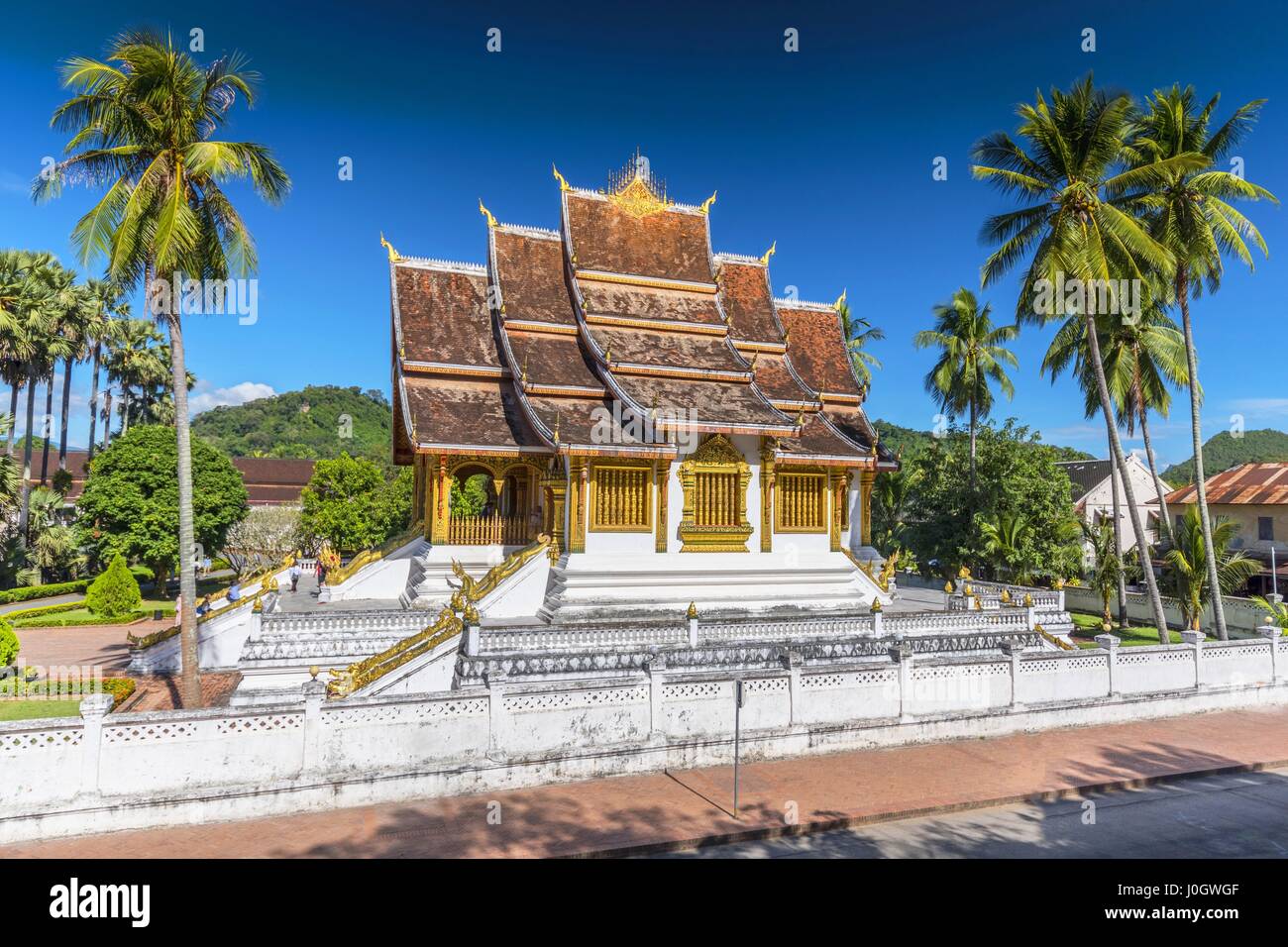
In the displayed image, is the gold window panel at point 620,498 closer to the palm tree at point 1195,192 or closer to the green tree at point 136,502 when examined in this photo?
the palm tree at point 1195,192

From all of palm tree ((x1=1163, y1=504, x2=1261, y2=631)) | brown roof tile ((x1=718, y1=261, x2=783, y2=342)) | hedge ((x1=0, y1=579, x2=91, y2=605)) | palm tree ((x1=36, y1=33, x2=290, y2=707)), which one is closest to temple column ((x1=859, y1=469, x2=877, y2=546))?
brown roof tile ((x1=718, y1=261, x2=783, y2=342))

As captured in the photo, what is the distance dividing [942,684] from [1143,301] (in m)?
14.4

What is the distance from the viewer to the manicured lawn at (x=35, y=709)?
13798mm

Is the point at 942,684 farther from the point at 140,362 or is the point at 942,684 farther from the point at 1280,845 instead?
the point at 140,362

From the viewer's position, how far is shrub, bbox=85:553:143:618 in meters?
26.2

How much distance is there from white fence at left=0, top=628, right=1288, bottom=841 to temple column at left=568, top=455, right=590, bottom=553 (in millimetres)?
5432

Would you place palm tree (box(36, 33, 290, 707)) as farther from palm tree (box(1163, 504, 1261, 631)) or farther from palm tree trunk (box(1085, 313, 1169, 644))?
palm tree (box(1163, 504, 1261, 631))

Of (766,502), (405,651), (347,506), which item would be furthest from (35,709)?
(347,506)

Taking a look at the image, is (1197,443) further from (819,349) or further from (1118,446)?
(819,349)

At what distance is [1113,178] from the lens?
56.1ft

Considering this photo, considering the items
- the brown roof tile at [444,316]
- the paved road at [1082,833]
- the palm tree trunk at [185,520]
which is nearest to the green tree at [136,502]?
the brown roof tile at [444,316]

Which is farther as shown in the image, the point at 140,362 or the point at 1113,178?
the point at 140,362

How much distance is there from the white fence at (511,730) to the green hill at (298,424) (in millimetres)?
91382
